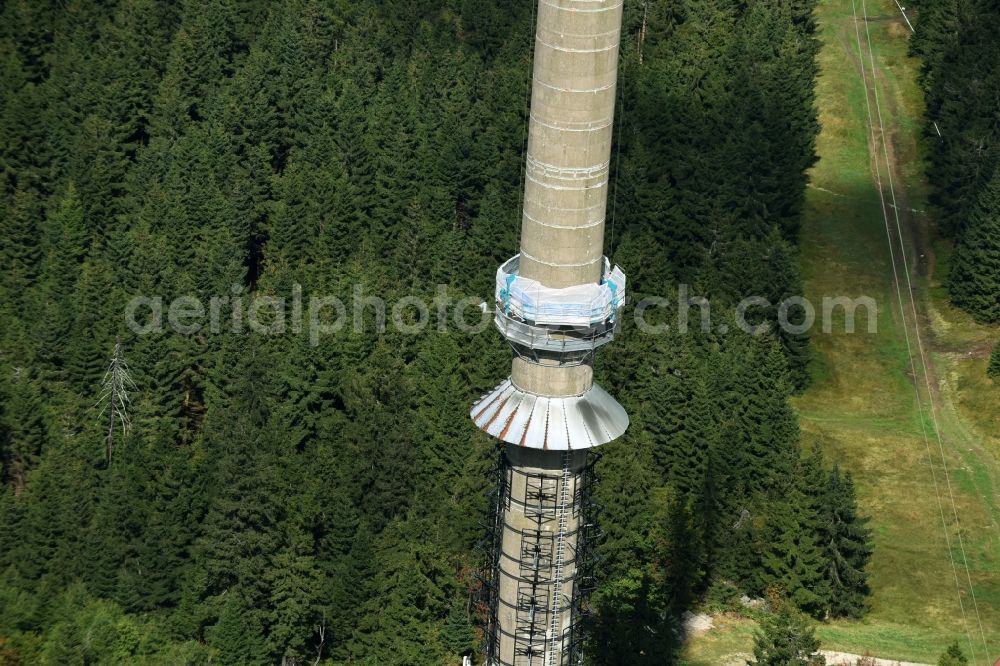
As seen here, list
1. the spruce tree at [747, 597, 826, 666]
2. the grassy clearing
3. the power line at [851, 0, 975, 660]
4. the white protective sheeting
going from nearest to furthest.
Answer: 1. the white protective sheeting
2. the spruce tree at [747, 597, 826, 666]
3. the grassy clearing
4. the power line at [851, 0, 975, 660]

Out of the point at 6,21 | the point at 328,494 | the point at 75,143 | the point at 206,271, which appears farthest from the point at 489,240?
the point at 6,21

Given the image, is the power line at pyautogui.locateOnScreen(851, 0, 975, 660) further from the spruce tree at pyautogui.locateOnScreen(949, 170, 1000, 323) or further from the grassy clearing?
the spruce tree at pyautogui.locateOnScreen(949, 170, 1000, 323)

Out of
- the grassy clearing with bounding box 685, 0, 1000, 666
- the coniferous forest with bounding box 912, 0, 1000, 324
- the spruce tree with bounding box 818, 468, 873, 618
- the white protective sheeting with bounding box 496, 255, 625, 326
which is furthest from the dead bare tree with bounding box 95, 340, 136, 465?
the white protective sheeting with bounding box 496, 255, 625, 326

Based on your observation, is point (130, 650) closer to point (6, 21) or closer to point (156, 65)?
point (156, 65)

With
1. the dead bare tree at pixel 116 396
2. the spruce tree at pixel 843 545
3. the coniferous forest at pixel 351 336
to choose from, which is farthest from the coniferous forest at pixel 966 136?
the dead bare tree at pixel 116 396

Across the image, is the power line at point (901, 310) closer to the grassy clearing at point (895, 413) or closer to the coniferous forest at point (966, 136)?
the grassy clearing at point (895, 413)

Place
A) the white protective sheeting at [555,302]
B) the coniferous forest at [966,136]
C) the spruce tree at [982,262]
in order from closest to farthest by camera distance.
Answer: the white protective sheeting at [555,302] → the spruce tree at [982,262] → the coniferous forest at [966,136]
